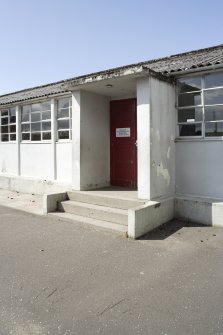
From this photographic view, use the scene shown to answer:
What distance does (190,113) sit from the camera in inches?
286

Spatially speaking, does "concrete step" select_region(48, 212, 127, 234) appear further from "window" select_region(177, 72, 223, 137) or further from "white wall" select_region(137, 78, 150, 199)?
"window" select_region(177, 72, 223, 137)

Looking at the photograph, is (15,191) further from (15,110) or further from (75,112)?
(75,112)

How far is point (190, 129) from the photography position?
7277 millimetres

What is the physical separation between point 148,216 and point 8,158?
26.2ft

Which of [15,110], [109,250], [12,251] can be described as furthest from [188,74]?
[15,110]

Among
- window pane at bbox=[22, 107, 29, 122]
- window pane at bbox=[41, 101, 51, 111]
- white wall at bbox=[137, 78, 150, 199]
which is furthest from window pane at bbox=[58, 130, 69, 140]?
white wall at bbox=[137, 78, 150, 199]

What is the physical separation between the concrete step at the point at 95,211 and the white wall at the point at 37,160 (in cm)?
272

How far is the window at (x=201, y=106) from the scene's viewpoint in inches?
267

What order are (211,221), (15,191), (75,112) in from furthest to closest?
1. (15,191)
2. (75,112)
3. (211,221)

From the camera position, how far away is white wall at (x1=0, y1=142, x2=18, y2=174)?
11984 mm

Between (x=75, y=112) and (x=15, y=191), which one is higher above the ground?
(x=75, y=112)

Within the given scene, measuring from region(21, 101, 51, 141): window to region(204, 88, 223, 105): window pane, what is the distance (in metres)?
5.47

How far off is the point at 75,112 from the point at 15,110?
179 inches

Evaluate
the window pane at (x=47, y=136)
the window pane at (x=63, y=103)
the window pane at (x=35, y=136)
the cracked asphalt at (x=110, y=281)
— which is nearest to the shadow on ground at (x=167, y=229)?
the cracked asphalt at (x=110, y=281)
